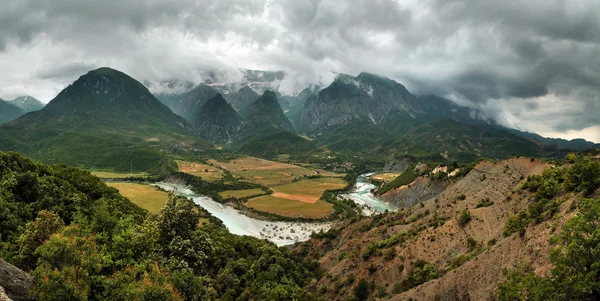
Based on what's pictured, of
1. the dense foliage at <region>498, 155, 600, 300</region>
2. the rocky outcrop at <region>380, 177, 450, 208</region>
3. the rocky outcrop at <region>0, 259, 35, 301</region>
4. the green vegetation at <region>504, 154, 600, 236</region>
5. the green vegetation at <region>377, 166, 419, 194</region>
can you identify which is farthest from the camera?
the green vegetation at <region>377, 166, 419, 194</region>

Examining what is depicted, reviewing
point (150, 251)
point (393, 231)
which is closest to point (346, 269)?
point (393, 231)

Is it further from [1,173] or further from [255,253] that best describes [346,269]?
[1,173]

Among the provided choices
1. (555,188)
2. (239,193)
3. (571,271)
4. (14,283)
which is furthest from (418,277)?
(239,193)

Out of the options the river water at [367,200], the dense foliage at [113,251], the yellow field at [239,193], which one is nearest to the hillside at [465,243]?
the dense foliage at [113,251]

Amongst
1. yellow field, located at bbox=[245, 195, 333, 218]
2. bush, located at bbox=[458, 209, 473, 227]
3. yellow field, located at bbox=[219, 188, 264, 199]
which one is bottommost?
yellow field, located at bbox=[245, 195, 333, 218]

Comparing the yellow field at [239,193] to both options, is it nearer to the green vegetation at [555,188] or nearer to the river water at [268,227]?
the river water at [268,227]

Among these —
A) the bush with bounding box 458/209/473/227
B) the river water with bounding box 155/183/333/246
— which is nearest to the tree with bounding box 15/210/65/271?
the bush with bounding box 458/209/473/227

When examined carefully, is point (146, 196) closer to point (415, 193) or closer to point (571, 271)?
point (415, 193)

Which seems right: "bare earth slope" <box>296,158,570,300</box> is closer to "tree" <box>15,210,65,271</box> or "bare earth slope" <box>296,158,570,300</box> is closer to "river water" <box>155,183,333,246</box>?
"river water" <box>155,183,333,246</box>
